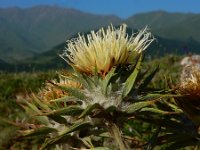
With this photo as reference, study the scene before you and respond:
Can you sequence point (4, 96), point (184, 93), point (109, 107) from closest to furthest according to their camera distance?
1. point (109, 107)
2. point (184, 93)
3. point (4, 96)

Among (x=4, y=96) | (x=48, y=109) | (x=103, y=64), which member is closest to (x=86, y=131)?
(x=48, y=109)

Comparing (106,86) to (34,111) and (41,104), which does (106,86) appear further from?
(34,111)

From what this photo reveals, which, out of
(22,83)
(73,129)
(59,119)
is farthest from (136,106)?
(22,83)

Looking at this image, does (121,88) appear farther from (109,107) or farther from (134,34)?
(134,34)

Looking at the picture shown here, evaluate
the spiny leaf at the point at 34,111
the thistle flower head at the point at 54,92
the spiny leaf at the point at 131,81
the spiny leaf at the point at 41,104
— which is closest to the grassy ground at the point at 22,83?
the thistle flower head at the point at 54,92

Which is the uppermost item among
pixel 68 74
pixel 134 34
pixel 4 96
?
pixel 4 96

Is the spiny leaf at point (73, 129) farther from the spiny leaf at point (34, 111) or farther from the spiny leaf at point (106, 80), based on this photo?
the spiny leaf at point (34, 111)

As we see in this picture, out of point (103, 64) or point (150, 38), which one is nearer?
point (103, 64)
